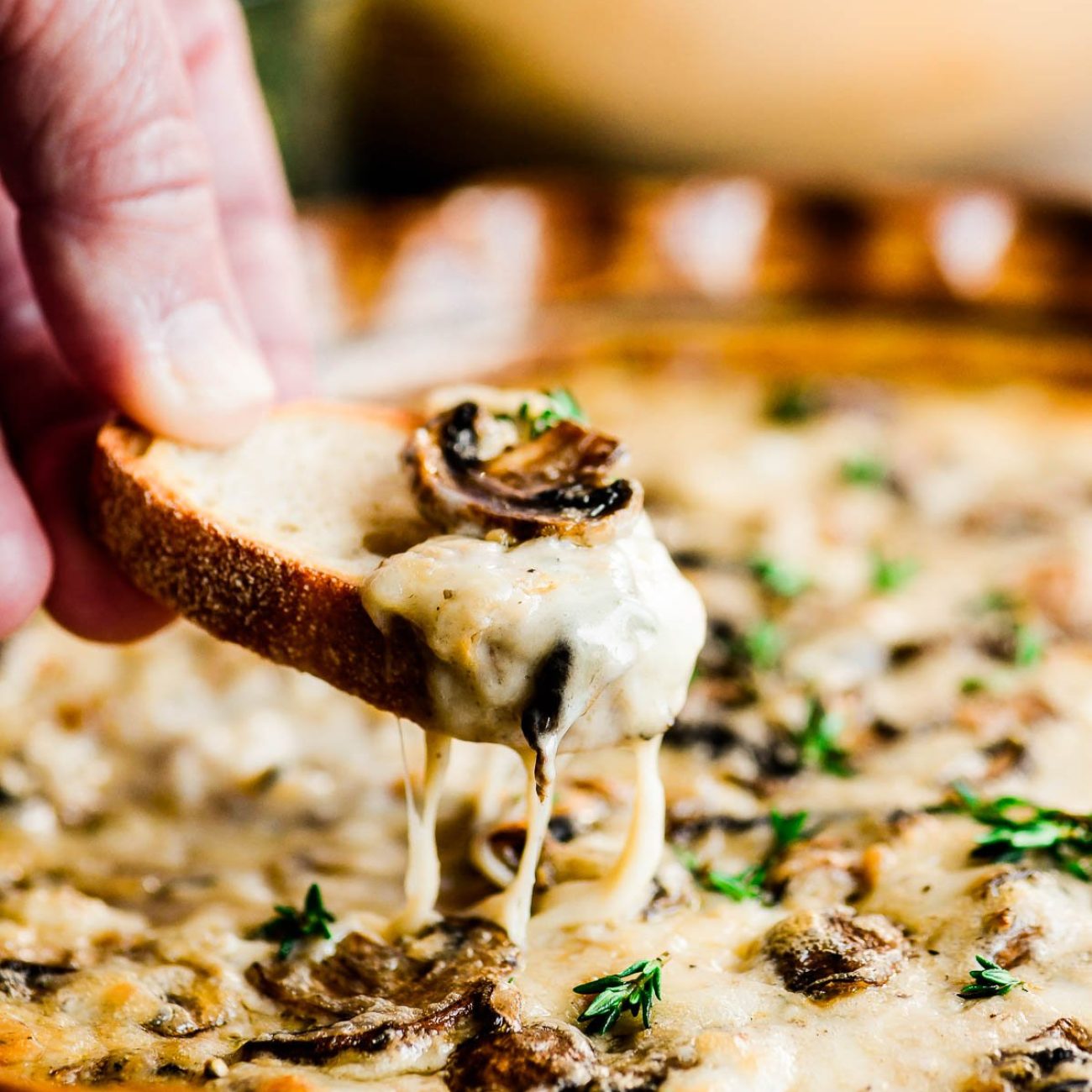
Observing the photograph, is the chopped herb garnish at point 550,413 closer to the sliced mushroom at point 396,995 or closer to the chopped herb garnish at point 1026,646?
the sliced mushroom at point 396,995

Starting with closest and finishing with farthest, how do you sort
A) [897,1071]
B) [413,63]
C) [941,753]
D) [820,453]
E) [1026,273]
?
[897,1071], [941,753], [820,453], [1026,273], [413,63]

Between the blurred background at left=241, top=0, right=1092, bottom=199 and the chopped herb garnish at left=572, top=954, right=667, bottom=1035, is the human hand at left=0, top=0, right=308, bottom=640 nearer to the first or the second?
the chopped herb garnish at left=572, top=954, right=667, bottom=1035

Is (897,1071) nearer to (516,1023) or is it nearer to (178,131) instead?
(516,1023)

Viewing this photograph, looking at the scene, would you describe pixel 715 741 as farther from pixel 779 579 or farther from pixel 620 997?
pixel 620 997

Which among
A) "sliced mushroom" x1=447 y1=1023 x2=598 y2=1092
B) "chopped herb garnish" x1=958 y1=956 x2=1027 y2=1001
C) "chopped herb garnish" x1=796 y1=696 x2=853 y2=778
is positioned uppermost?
"sliced mushroom" x1=447 y1=1023 x2=598 y2=1092

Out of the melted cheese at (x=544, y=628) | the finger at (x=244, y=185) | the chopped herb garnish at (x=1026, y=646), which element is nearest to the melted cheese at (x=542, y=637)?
the melted cheese at (x=544, y=628)

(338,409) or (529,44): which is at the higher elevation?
(529,44)

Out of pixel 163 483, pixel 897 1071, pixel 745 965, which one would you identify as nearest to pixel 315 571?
pixel 163 483

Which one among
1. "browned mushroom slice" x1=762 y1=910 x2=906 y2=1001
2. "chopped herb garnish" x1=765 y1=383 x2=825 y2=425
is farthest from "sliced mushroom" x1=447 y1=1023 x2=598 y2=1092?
"chopped herb garnish" x1=765 y1=383 x2=825 y2=425
